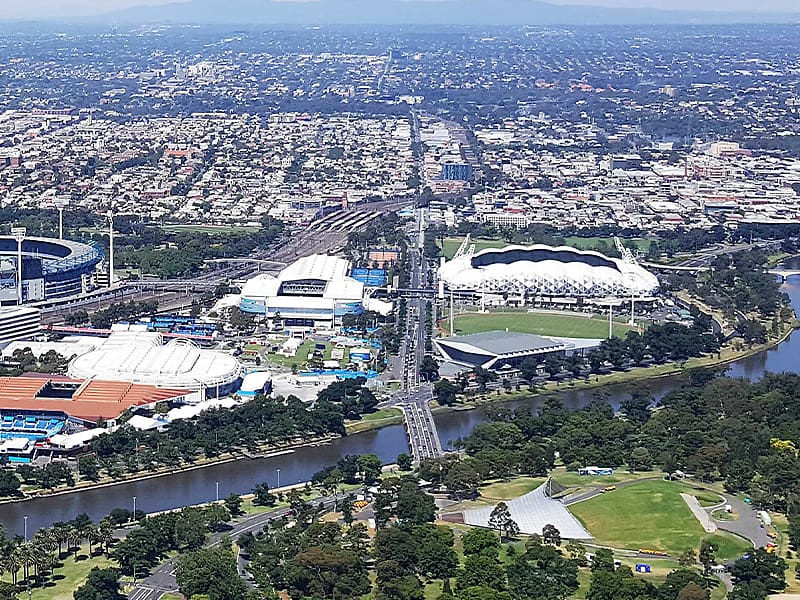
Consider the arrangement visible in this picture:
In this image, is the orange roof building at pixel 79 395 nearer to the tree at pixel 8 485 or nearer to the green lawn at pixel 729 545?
the tree at pixel 8 485

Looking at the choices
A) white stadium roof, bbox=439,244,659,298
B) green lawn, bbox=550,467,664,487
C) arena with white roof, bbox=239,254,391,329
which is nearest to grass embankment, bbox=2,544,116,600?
green lawn, bbox=550,467,664,487

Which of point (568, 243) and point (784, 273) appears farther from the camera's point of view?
point (568, 243)

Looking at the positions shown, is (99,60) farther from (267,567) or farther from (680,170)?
(267,567)

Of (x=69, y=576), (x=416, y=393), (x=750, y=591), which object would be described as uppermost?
(x=750, y=591)

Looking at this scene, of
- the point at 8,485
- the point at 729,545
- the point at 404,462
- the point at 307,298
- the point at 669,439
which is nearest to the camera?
the point at 729,545

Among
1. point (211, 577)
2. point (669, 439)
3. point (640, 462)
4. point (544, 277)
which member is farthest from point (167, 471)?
point (544, 277)

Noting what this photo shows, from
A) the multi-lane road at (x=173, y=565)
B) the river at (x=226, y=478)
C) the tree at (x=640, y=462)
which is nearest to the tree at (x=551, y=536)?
the multi-lane road at (x=173, y=565)

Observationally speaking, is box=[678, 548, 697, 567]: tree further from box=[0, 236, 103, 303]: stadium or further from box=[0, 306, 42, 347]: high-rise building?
box=[0, 236, 103, 303]: stadium

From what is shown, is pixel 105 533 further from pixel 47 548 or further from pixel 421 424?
pixel 421 424
